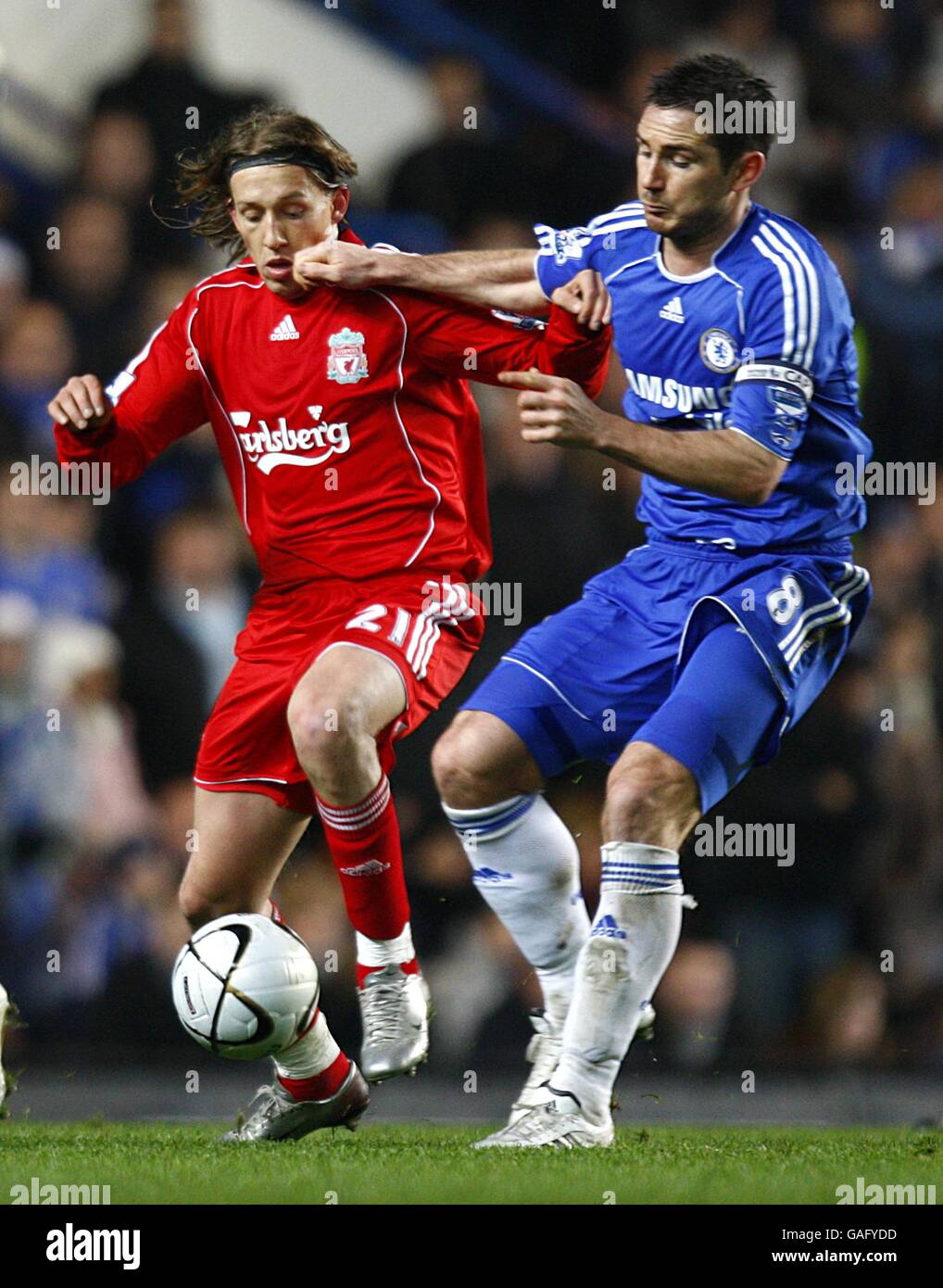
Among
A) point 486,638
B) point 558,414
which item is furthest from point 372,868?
point 486,638

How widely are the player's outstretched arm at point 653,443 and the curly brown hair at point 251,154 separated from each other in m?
0.80

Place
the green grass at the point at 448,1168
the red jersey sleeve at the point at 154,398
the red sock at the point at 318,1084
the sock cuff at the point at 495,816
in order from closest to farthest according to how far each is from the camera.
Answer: the green grass at the point at 448,1168 → the sock cuff at the point at 495,816 → the red sock at the point at 318,1084 → the red jersey sleeve at the point at 154,398

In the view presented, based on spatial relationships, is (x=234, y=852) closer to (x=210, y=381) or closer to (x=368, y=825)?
(x=368, y=825)

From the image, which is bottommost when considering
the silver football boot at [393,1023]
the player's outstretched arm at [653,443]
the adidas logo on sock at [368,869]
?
the silver football boot at [393,1023]

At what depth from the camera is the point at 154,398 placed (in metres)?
5.22

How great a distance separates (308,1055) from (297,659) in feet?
3.30

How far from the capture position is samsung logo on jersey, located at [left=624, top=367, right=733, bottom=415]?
16.2ft

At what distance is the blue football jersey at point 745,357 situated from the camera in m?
4.71

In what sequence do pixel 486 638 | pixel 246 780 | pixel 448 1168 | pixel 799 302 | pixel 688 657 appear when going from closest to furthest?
pixel 448 1168 → pixel 799 302 → pixel 688 657 → pixel 246 780 → pixel 486 638

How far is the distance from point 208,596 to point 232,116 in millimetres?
2058

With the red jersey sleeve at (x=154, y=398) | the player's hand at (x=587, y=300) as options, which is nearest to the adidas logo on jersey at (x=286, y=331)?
the red jersey sleeve at (x=154, y=398)

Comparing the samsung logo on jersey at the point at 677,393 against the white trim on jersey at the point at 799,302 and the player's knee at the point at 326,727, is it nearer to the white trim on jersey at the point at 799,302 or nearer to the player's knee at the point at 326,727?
the white trim on jersey at the point at 799,302

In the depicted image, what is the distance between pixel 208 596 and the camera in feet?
24.2

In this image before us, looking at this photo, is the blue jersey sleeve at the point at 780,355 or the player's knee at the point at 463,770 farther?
the player's knee at the point at 463,770
